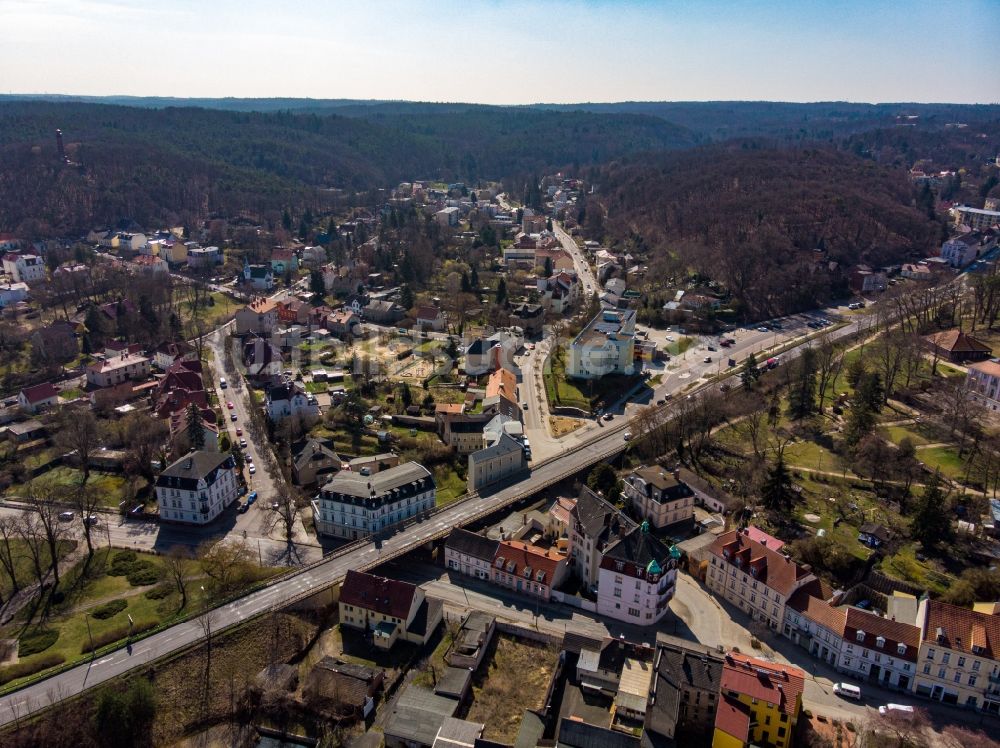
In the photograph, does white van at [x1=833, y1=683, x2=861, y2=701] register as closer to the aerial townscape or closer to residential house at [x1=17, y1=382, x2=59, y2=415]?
the aerial townscape

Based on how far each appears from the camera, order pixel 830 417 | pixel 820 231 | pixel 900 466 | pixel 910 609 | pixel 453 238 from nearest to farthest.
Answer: pixel 910 609 → pixel 900 466 → pixel 830 417 → pixel 820 231 → pixel 453 238

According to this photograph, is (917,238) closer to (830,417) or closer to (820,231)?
(820,231)

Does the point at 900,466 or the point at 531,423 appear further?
the point at 531,423

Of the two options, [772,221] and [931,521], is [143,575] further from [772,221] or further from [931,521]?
[772,221]

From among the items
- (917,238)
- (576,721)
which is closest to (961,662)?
(576,721)

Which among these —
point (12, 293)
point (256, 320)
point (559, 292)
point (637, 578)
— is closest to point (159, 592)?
point (637, 578)

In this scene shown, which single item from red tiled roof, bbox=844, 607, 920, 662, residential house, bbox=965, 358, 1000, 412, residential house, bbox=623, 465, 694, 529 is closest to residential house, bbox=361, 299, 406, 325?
residential house, bbox=623, 465, 694, 529
